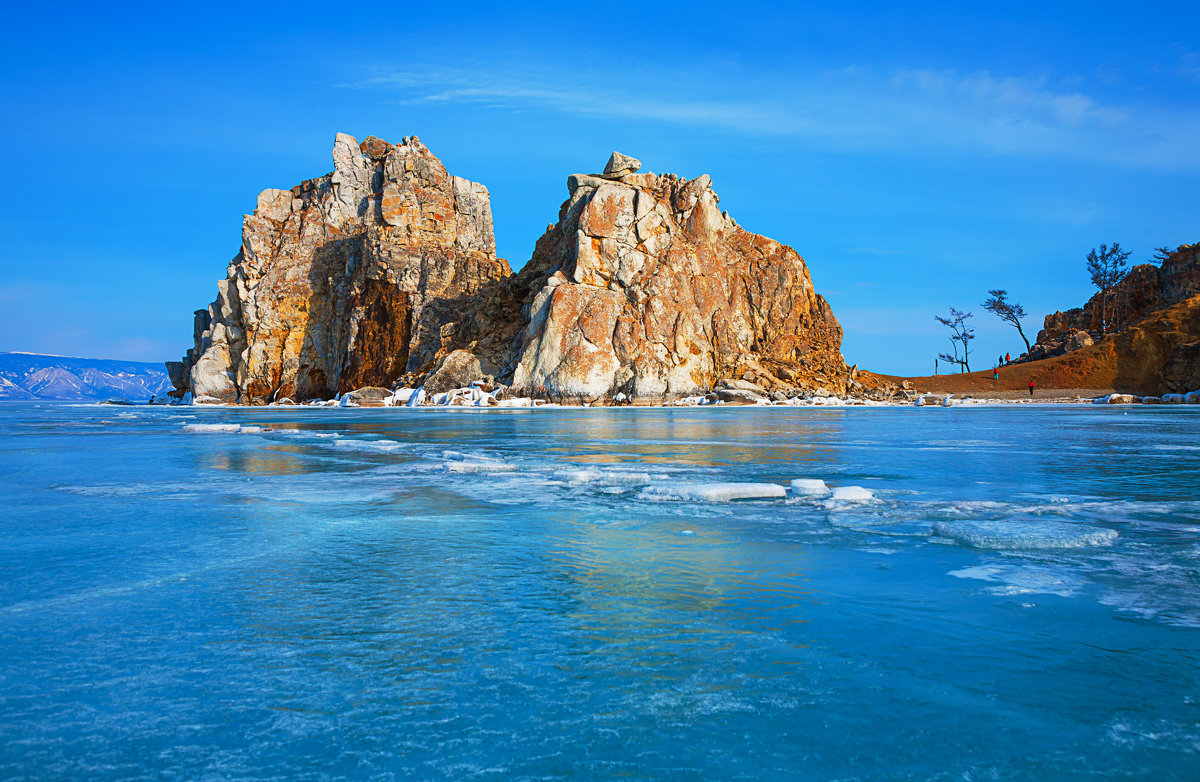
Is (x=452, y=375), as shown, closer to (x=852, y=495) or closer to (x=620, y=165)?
(x=620, y=165)

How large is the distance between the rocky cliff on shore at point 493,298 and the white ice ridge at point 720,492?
2273 inches

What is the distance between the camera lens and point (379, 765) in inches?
135

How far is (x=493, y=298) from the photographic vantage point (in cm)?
8519

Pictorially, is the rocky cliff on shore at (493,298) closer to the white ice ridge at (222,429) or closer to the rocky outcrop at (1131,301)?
the rocky outcrop at (1131,301)

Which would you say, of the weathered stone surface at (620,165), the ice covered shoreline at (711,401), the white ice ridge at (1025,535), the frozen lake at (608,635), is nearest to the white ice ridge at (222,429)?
the frozen lake at (608,635)

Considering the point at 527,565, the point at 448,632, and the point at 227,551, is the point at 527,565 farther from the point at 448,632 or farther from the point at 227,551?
the point at 227,551

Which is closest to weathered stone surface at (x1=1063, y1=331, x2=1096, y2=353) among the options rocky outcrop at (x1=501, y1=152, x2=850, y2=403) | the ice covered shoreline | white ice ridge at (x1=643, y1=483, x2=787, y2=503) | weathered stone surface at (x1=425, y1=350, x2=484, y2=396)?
the ice covered shoreline

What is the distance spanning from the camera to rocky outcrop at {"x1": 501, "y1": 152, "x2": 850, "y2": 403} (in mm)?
70688

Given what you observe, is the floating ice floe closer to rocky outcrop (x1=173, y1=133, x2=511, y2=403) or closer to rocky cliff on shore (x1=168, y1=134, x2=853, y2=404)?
rocky cliff on shore (x1=168, y1=134, x2=853, y2=404)

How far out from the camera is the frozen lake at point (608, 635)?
358cm

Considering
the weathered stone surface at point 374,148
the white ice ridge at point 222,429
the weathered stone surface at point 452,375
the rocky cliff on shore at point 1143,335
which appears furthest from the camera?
the weathered stone surface at point 374,148

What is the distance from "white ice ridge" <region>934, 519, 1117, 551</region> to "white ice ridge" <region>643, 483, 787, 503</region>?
315 cm

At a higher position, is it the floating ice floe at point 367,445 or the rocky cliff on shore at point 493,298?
the rocky cliff on shore at point 493,298

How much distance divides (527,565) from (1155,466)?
15.4m
